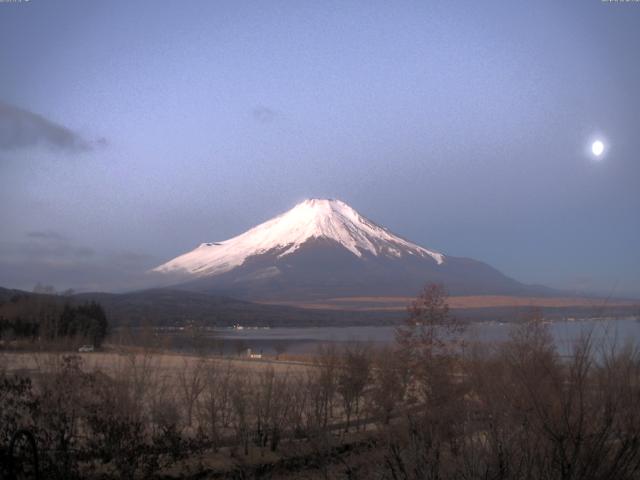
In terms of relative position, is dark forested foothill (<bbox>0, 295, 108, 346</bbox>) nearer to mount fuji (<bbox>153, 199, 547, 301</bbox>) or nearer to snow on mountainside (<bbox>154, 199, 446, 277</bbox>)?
mount fuji (<bbox>153, 199, 547, 301</bbox>)

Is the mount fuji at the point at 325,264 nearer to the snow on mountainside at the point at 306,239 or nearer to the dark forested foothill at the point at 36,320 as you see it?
the snow on mountainside at the point at 306,239

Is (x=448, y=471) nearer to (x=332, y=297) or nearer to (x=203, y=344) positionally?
(x=203, y=344)

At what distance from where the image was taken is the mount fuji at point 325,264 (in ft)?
390

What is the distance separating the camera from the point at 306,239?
482 ft

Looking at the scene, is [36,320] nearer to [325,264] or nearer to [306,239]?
[325,264]

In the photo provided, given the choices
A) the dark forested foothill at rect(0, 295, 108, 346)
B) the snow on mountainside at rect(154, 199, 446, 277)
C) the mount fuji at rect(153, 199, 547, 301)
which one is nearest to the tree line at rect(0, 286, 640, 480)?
the dark forested foothill at rect(0, 295, 108, 346)

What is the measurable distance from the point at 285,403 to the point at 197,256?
163 meters

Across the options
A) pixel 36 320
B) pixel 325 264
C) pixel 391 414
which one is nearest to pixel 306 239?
pixel 325 264

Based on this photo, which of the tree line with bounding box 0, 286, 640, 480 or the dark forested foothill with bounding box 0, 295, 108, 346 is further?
the dark forested foothill with bounding box 0, 295, 108, 346

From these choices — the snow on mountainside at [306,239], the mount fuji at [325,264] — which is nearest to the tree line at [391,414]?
the mount fuji at [325,264]

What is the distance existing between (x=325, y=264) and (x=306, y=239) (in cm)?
1354

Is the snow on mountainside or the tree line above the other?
the snow on mountainside

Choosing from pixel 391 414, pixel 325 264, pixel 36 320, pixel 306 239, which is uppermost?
pixel 306 239

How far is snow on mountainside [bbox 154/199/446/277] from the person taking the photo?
140800 millimetres
